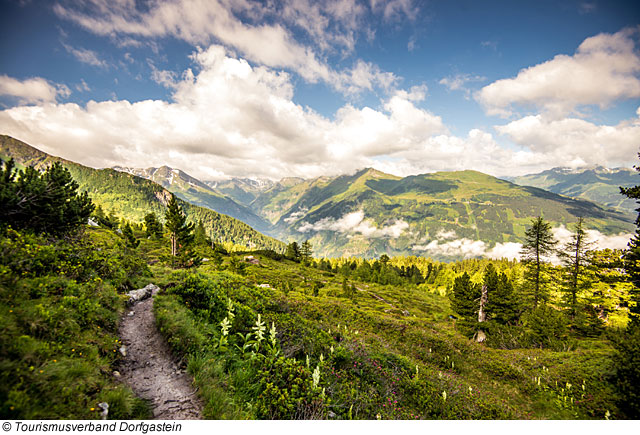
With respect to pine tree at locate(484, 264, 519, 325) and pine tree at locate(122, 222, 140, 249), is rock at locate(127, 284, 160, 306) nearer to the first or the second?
pine tree at locate(484, 264, 519, 325)

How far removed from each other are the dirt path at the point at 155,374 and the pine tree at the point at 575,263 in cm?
4745

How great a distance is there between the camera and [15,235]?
822 centimetres

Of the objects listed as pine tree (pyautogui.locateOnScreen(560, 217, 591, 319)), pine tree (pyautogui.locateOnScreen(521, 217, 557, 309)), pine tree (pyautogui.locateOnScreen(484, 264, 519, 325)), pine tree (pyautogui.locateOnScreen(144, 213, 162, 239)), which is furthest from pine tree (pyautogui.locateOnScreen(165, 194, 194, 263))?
pine tree (pyautogui.locateOnScreen(560, 217, 591, 319))

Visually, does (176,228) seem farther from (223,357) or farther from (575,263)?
(575,263)

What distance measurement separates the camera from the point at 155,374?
5922 millimetres

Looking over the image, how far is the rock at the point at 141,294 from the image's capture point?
1009 centimetres

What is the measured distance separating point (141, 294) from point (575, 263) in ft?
170

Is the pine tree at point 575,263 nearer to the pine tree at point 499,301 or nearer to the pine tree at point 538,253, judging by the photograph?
the pine tree at point 538,253

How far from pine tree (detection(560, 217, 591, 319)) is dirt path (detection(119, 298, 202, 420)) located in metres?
47.4

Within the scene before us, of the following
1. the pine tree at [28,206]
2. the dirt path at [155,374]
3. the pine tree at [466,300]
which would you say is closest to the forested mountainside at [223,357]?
the pine tree at [28,206]

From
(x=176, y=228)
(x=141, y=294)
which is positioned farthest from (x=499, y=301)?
(x=176, y=228)

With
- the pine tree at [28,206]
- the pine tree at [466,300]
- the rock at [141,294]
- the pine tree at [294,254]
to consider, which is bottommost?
the pine tree at [294,254]

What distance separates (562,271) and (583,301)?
17.8 ft

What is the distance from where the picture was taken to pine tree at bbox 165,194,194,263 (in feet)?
157
